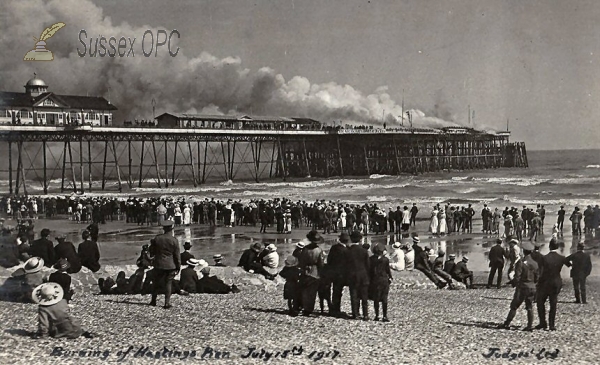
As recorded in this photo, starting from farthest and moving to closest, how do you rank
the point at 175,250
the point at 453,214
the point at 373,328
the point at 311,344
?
the point at 453,214, the point at 175,250, the point at 373,328, the point at 311,344

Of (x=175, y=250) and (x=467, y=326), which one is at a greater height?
(x=175, y=250)

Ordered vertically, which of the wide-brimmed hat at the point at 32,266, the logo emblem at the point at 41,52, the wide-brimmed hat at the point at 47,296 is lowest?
the wide-brimmed hat at the point at 47,296

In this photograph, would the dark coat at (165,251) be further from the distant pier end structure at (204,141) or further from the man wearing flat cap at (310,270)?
the distant pier end structure at (204,141)

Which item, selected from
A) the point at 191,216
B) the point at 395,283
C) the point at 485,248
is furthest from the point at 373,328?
the point at 191,216

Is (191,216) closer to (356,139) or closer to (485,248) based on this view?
(485,248)

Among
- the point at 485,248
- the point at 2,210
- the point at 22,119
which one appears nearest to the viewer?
the point at 485,248

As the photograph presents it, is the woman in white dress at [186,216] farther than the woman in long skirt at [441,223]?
Yes

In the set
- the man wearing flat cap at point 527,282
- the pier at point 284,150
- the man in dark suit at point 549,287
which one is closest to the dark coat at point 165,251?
the man wearing flat cap at point 527,282
